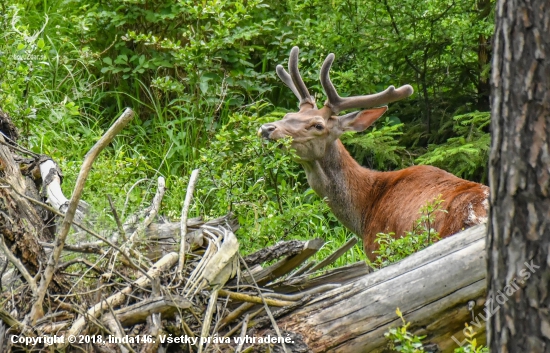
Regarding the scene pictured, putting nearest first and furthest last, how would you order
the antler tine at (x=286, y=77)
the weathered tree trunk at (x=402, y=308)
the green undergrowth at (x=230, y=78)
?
the weathered tree trunk at (x=402, y=308) < the green undergrowth at (x=230, y=78) < the antler tine at (x=286, y=77)

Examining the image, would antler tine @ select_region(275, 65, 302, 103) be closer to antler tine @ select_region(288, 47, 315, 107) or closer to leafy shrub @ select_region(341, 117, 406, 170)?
antler tine @ select_region(288, 47, 315, 107)

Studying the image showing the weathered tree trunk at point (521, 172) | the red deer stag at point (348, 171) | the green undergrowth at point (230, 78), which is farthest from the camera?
the green undergrowth at point (230, 78)

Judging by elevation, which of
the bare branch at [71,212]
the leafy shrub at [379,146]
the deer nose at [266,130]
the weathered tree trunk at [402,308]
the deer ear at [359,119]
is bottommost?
the leafy shrub at [379,146]

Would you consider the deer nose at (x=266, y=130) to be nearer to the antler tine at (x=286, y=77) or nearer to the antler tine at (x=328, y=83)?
A: the antler tine at (x=328, y=83)

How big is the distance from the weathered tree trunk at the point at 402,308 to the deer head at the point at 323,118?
2.85 meters

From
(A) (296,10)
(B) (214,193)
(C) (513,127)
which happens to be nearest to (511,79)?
(C) (513,127)

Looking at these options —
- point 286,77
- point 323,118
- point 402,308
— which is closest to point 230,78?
point 286,77

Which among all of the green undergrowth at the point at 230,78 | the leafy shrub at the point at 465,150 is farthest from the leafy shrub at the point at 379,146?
the leafy shrub at the point at 465,150

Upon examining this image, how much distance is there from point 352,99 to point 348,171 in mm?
596

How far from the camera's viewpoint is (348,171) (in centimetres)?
688

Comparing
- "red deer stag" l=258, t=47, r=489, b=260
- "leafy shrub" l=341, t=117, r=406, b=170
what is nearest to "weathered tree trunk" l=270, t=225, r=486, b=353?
"red deer stag" l=258, t=47, r=489, b=260

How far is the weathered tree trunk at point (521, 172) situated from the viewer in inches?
89.7

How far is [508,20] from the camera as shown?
2.32 m

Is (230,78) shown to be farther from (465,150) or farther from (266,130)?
(465,150)
